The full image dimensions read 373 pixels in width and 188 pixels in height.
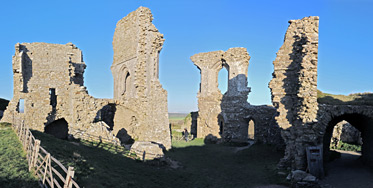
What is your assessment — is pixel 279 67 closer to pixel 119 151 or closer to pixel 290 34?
pixel 290 34

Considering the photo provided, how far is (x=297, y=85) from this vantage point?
1248cm

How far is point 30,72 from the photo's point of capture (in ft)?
61.2

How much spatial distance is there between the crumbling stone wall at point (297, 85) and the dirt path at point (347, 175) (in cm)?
134

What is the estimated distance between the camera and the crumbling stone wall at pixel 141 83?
18.0m

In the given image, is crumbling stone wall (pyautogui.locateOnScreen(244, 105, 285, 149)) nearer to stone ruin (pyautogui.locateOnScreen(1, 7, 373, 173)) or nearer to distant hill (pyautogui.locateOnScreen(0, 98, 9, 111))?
stone ruin (pyautogui.locateOnScreen(1, 7, 373, 173))

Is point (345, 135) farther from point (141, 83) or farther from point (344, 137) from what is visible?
point (141, 83)

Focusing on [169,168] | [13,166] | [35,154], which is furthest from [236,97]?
[13,166]

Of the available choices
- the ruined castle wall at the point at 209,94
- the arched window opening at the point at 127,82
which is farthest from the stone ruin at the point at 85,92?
the ruined castle wall at the point at 209,94

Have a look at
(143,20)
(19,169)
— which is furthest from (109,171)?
(143,20)

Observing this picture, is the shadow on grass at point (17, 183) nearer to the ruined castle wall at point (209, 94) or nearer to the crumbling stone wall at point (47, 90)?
the crumbling stone wall at point (47, 90)

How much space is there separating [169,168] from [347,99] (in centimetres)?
982

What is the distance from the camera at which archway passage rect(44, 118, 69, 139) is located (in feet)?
62.7

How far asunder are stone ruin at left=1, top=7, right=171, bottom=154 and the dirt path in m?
10.1

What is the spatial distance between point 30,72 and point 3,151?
11126mm
